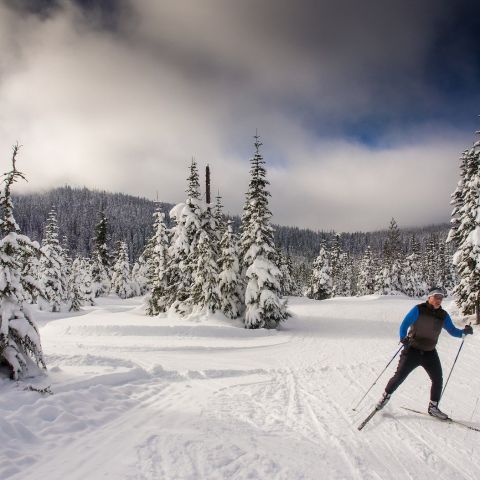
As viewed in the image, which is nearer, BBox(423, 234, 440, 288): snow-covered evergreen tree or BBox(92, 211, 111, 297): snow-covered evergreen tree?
BBox(92, 211, 111, 297): snow-covered evergreen tree

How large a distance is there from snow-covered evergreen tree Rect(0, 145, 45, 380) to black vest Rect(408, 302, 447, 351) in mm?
7683

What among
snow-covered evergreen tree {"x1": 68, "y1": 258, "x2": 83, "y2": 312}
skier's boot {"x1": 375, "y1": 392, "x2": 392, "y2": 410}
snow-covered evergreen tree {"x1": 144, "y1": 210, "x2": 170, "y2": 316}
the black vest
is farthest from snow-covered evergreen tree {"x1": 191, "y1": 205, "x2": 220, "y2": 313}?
snow-covered evergreen tree {"x1": 68, "y1": 258, "x2": 83, "y2": 312}

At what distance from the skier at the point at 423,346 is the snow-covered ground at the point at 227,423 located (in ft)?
1.79

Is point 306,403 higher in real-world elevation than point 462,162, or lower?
lower

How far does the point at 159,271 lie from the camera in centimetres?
3131

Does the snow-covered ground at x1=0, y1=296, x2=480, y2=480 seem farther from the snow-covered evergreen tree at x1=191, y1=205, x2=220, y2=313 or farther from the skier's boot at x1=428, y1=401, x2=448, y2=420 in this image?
the snow-covered evergreen tree at x1=191, y1=205, x2=220, y2=313

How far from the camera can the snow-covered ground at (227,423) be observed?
4.96 meters

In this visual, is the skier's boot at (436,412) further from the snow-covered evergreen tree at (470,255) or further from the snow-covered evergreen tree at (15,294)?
the snow-covered evergreen tree at (470,255)

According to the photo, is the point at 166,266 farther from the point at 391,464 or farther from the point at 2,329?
the point at 391,464

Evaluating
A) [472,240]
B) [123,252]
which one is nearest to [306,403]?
[472,240]

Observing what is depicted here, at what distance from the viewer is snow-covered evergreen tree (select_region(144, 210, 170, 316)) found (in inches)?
1172

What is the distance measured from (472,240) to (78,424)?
2324 cm

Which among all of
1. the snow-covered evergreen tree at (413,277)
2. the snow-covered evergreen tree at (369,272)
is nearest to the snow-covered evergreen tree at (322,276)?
the snow-covered evergreen tree at (413,277)

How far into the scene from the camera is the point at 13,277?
340 inches
